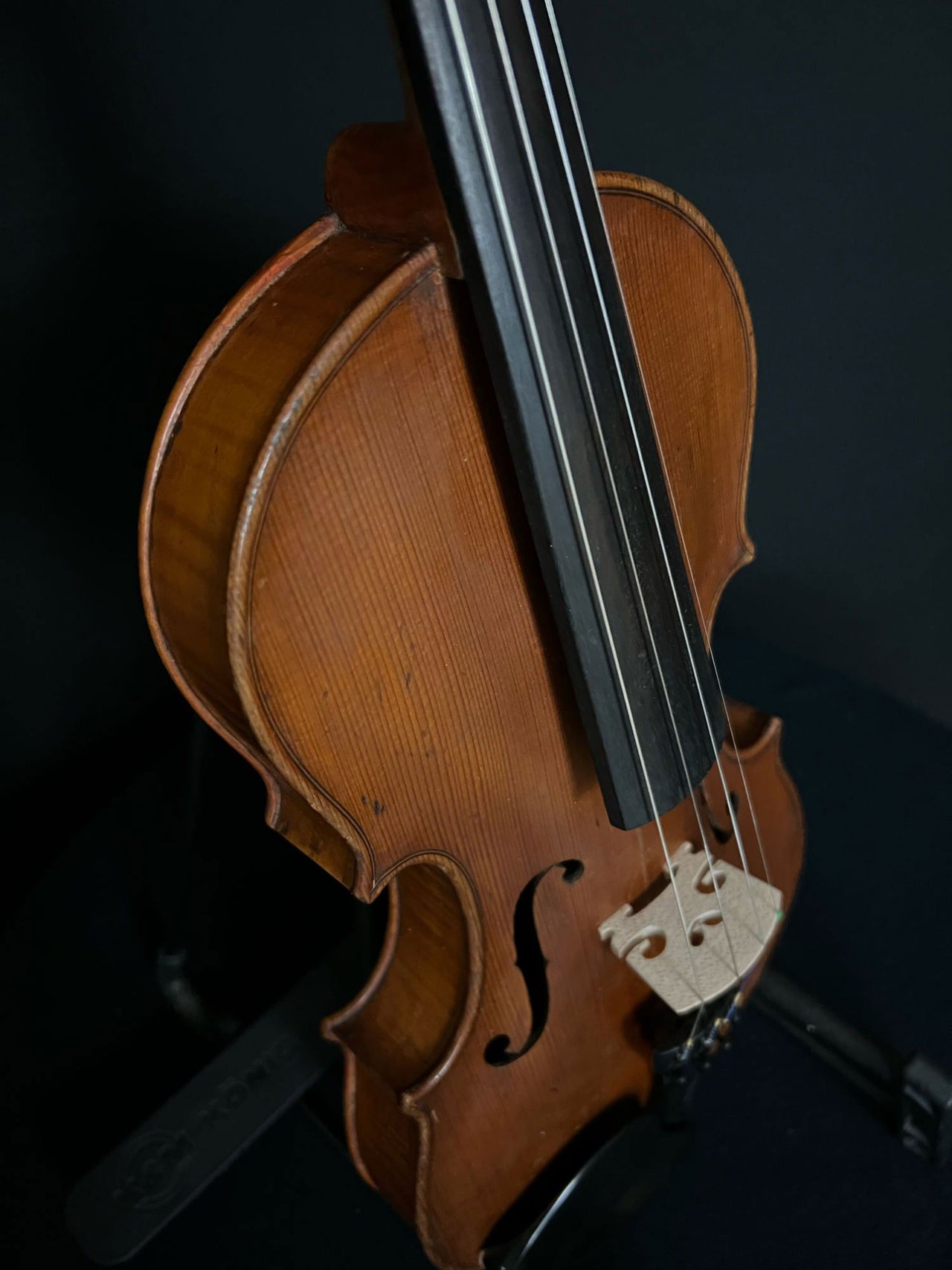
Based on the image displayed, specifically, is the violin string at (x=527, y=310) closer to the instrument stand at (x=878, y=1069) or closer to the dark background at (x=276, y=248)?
the instrument stand at (x=878, y=1069)

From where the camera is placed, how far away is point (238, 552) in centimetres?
68

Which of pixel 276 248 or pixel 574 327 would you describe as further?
pixel 276 248

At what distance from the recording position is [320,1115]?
51.5 inches

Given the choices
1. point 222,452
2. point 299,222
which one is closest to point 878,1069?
point 222,452

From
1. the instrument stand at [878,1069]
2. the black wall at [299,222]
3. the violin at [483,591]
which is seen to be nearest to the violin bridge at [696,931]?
the violin at [483,591]

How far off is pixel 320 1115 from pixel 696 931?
0.56 metres

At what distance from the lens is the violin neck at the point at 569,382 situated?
66 centimetres

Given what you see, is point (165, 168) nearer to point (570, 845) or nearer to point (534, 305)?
point (534, 305)

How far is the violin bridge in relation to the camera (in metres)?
1.00

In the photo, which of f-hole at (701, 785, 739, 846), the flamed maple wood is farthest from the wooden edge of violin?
f-hole at (701, 785, 739, 846)

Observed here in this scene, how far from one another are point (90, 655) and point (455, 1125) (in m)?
0.93

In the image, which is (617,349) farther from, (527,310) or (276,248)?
(276,248)

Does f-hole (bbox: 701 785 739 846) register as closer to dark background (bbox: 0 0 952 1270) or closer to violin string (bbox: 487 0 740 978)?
violin string (bbox: 487 0 740 978)

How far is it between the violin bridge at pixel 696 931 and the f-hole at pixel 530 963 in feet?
0.25
